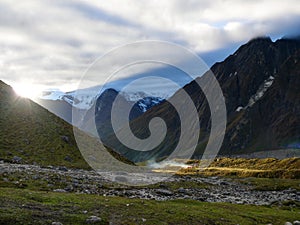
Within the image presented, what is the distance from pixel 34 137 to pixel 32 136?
710 mm

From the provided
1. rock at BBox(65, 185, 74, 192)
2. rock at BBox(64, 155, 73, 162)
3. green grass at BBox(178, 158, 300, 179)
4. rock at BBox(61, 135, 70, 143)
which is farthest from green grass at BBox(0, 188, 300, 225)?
green grass at BBox(178, 158, 300, 179)

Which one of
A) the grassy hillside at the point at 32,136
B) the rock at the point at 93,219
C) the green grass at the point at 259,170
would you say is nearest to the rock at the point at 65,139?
the grassy hillside at the point at 32,136

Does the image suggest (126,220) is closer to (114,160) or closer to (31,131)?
(31,131)

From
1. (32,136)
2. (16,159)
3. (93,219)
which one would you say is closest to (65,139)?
(32,136)

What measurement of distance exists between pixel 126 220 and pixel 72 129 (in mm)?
87158

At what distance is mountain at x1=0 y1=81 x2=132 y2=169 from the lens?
77688 millimetres

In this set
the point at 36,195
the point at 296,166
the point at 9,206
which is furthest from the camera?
the point at 296,166

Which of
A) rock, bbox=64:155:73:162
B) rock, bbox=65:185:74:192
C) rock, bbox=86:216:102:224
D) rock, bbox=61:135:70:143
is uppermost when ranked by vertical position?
rock, bbox=61:135:70:143

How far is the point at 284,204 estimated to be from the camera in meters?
49.2

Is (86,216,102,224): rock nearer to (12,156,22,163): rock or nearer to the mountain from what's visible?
(12,156,22,163): rock

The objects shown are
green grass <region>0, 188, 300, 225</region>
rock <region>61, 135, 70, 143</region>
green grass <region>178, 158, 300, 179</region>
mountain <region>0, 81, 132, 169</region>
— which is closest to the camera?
green grass <region>0, 188, 300, 225</region>

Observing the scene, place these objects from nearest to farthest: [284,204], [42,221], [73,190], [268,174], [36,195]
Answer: [42,221]
[36,195]
[73,190]
[284,204]
[268,174]

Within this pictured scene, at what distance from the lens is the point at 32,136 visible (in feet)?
293

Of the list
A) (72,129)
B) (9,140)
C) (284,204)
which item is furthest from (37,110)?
(284,204)
